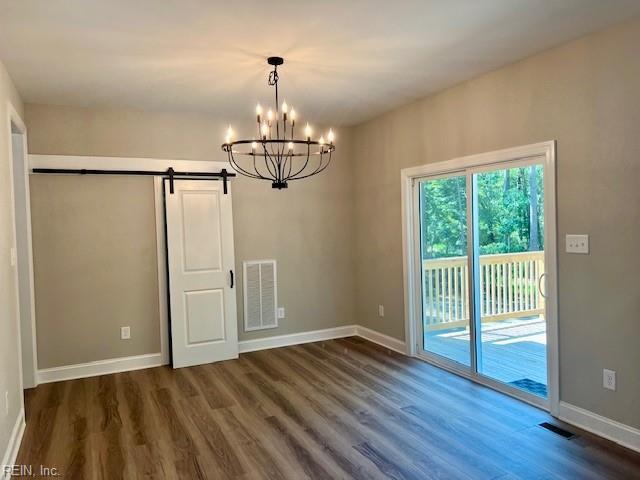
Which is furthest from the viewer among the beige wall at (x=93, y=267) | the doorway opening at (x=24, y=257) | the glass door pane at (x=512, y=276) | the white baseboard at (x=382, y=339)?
the white baseboard at (x=382, y=339)

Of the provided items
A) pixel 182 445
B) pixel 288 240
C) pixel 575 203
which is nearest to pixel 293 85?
pixel 288 240

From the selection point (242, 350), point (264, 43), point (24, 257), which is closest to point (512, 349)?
point (242, 350)

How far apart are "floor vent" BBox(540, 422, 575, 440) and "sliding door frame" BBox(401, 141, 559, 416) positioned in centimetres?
17

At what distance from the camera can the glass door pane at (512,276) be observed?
11.3 feet

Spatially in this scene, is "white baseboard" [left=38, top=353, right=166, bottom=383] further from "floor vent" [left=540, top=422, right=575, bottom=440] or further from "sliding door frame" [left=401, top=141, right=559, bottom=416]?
"floor vent" [left=540, top=422, right=575, bottom=440]

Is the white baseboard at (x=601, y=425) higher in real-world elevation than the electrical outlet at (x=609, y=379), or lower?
lower

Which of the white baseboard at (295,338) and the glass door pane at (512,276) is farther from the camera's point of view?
the white baseboard at (295,338)

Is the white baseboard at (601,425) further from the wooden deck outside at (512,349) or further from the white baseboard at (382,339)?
the white baseboard at (382,339)

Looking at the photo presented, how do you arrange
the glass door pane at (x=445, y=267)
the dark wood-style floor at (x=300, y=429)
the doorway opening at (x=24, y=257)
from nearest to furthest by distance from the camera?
the dark wood-style floor at (x=300, y=429) < the doorway opening at (x=24, y=257) < the glass door pane at (x=445, y=267)

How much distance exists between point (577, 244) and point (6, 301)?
377 cm

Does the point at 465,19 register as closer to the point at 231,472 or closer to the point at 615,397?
the point at 615,397

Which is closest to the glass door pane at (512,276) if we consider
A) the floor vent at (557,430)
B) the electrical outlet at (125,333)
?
the floor vent at (557,430)

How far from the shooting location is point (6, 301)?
290cm

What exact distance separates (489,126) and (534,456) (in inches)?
95.9
